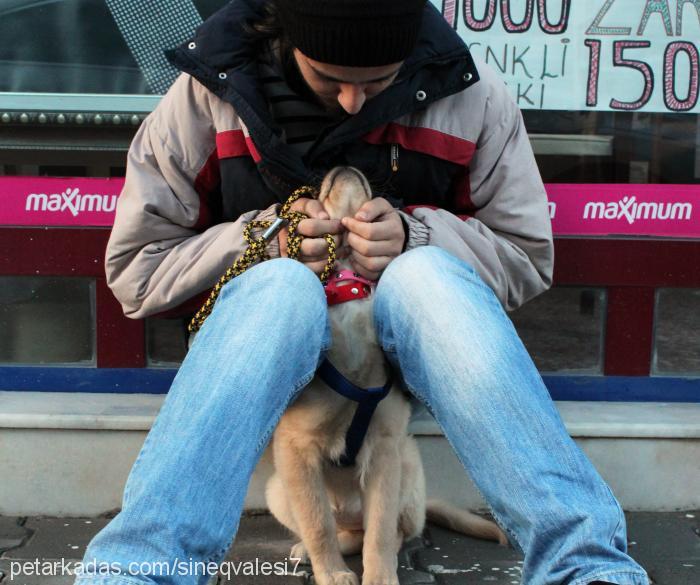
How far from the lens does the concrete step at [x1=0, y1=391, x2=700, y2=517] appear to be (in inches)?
112

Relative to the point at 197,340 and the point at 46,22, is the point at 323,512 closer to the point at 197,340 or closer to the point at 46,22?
the point at 197,340

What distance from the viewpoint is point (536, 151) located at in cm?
304

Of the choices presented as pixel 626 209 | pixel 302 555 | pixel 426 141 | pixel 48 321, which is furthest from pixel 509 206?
pixel 48 321

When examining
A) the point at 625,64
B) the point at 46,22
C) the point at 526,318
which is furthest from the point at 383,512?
the point at 46,22

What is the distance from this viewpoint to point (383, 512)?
89.5 inches

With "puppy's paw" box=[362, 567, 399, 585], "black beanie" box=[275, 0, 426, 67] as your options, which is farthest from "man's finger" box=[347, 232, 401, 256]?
"puppy's paw" box=[362, 567, 399, 585]

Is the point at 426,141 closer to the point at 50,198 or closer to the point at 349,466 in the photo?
the point at 349,466

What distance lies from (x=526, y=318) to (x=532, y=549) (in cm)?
165

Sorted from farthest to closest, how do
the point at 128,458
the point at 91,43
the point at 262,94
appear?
the point at 91,43, the point at 128,458, the point at 262,94

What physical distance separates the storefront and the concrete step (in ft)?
0.94

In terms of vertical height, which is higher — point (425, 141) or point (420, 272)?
point (425, 141)

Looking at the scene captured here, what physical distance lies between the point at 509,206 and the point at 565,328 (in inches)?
41.6

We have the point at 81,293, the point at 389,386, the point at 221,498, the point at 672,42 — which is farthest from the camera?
the point at 81,293

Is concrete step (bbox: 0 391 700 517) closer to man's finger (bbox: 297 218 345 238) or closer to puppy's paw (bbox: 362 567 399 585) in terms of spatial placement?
puppy's paw (bbox: 362 567 399 585)
